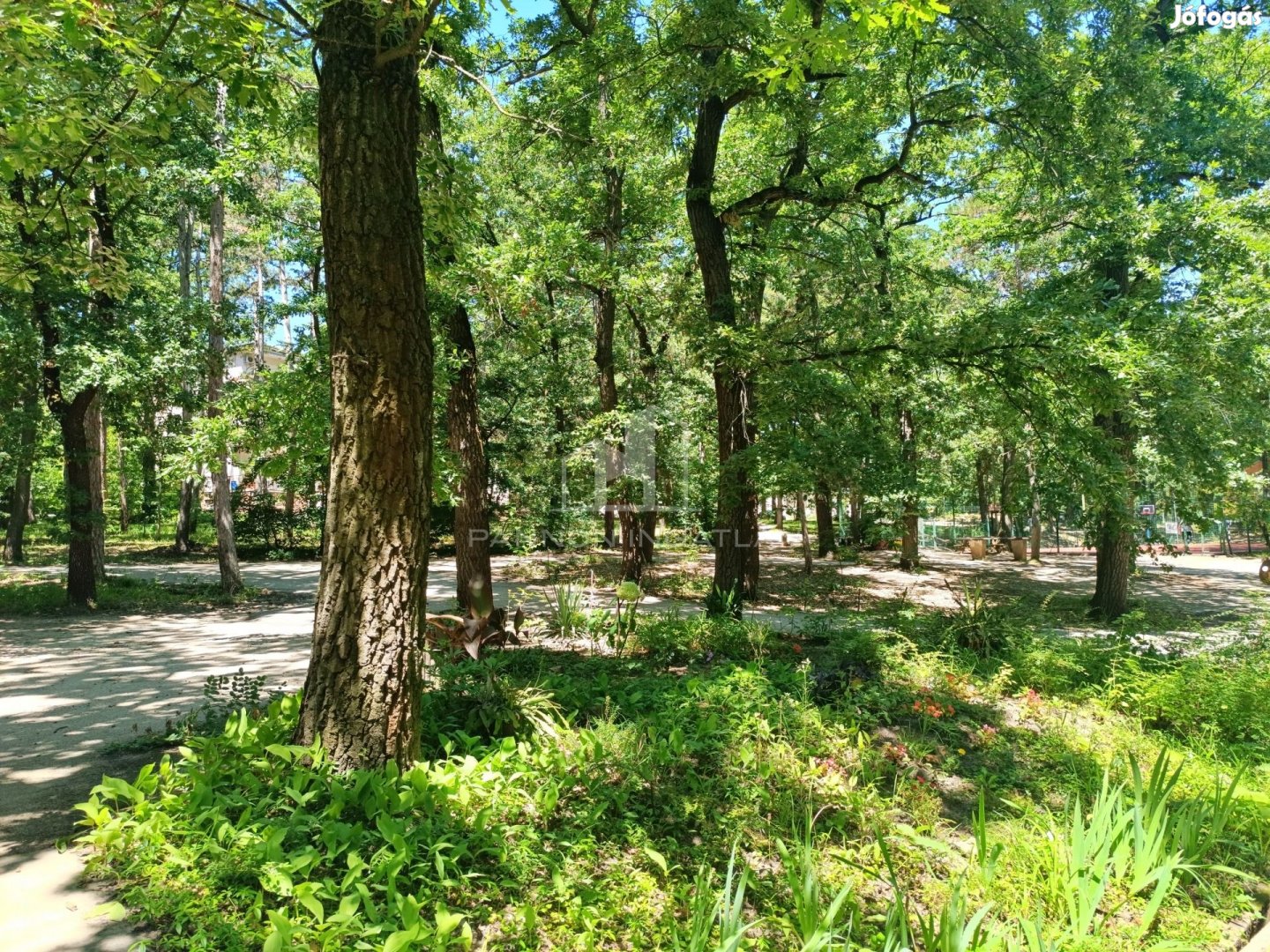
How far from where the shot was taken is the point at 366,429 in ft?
10.5

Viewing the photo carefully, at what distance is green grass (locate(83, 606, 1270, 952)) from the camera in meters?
2.34

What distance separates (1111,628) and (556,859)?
931 centimetres

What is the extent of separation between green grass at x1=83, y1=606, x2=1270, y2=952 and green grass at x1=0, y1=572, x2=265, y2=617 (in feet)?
29.5

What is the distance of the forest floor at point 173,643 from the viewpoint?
2.66 meters

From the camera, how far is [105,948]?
85.7 inches

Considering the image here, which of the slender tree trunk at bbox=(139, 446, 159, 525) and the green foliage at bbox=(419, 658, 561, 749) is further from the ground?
the slender tree trunk at bbox=(139, 446, 159, 525)

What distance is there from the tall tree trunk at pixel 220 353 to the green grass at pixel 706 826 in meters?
8.03

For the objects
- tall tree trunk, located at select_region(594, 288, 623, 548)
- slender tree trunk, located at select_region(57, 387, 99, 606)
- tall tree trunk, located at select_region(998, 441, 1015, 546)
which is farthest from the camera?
tall tree trunk, located at select_region(594, 288, 623, 548)

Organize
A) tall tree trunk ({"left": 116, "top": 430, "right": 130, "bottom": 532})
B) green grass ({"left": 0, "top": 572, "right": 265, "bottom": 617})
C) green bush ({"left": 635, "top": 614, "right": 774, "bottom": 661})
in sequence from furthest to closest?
tall tree trunk ({"left": 116, "top": 430, "right": 130, "bottom": 532}) → green grass ({"left": 0, "top": 572, "right": 265, "bottom": 617}) → green bush ({"left": 635, "top": 614, "right": 774, "bottom": 661})

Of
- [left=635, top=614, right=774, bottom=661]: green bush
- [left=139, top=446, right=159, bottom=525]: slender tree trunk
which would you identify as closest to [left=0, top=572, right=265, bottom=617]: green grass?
[left=139, top=446, right=159, bottom=525]: slender tree trunk

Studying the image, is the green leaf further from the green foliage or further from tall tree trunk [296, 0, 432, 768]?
tall tree trunk [296, 0, 432, 768]

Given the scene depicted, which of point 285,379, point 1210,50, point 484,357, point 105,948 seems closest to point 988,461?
point 1210,50

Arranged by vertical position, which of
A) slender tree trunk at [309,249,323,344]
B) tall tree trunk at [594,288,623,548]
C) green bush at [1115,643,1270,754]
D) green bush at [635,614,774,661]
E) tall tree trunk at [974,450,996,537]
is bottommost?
green bush at [1115,643,1270,754]

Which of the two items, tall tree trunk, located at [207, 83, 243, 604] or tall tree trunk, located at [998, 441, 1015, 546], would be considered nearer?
tall tree trunk, located at [207, 83, 243, 604]
